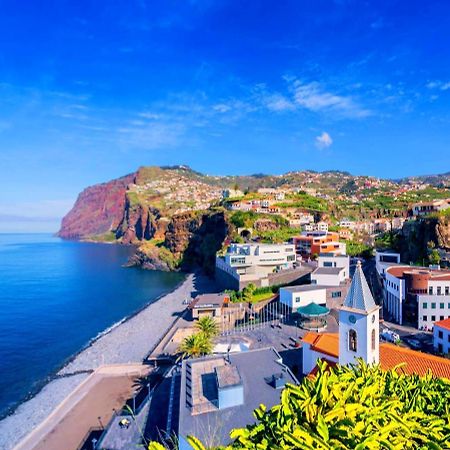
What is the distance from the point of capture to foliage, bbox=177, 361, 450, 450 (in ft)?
15.9

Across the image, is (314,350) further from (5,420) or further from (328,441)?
(5,420)

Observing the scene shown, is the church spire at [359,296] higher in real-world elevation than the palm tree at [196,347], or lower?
higher

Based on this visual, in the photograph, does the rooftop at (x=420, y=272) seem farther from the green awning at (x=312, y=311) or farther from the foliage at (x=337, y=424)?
the foliage at (x=337, y=424)

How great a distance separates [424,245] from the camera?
4394 centimetres

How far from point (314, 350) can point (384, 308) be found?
1882 centimetres

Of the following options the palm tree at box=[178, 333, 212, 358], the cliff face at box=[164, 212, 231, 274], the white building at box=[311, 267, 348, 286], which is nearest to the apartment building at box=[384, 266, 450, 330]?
the white building at box=[311, 267, 348, 286]

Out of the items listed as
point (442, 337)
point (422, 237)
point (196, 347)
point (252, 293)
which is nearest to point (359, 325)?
point (196, 347)

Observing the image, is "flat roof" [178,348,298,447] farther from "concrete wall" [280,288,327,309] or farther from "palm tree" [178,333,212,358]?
"concrete wall" [280,288,327,309]

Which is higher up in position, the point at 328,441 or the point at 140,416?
the point at 328,441

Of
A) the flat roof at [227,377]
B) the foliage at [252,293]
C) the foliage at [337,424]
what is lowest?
the foliage at [252,293]

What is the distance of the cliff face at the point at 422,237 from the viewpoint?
41031mm

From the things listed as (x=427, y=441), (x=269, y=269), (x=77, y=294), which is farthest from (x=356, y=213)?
(x=427, y=441)

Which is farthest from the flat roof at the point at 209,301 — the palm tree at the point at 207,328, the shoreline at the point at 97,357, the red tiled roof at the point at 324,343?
the red tiled roof at the point at 324,343

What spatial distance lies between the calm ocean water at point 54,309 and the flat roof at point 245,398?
1650 cm
